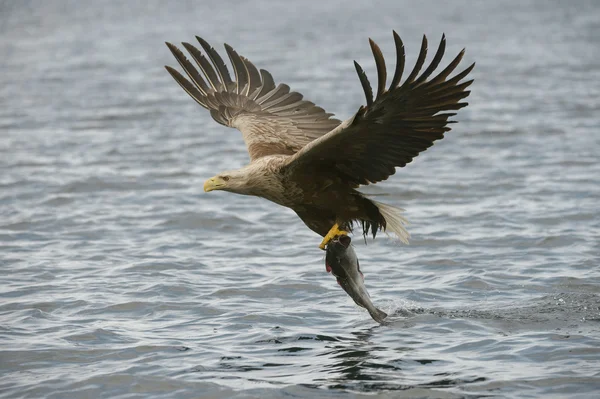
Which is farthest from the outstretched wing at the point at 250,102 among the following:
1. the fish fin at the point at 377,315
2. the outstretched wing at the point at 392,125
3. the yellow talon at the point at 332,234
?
the fish fin at the point at 377,315

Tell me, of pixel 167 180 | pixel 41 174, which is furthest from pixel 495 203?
pixel 41 174

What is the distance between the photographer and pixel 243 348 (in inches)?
243

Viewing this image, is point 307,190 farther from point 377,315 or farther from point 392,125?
point 377,315

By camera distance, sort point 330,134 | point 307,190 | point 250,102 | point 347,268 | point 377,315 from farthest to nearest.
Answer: point 250,102 → point 377,315 → point 347,268 → point 307,190 → point 330,134

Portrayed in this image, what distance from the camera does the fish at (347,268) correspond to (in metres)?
6.43

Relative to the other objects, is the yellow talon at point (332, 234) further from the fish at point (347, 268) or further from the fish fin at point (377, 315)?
the fish fin at point (377, 315)

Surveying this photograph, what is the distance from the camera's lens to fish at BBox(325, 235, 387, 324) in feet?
21.1

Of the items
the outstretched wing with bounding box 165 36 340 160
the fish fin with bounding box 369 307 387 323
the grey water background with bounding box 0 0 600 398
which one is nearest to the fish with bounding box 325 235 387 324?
the fish fin with bounding box 369 307 387 323

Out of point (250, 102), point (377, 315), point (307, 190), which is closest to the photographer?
point (307, 190)

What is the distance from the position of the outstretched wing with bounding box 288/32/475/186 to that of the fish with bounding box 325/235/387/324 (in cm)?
53

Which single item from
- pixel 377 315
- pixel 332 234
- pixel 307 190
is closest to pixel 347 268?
pixel 332 234

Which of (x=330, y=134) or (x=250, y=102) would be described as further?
(x=250, y=102)

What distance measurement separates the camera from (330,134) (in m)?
5.65

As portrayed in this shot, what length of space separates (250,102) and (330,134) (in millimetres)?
2413
